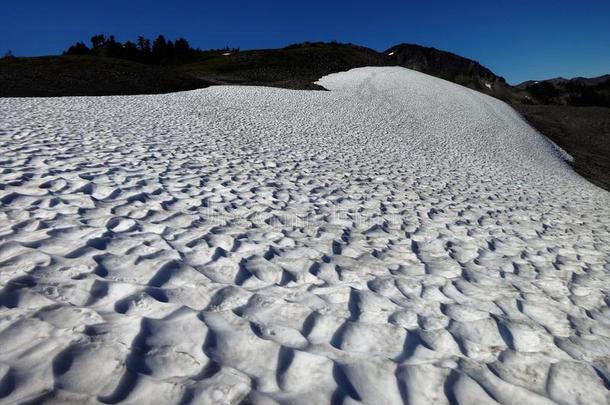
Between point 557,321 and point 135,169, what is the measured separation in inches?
272

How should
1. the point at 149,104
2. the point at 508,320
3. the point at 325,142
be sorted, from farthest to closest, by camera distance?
the point at 149,104 < the point at 325,142 < the point at 508,320

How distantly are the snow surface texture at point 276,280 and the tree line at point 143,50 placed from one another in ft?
213

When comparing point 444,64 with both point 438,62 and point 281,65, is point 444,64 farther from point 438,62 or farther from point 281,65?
point 281,65

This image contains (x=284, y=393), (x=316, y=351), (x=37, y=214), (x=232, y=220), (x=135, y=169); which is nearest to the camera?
(x=284, y=393)

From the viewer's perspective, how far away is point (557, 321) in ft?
13.3

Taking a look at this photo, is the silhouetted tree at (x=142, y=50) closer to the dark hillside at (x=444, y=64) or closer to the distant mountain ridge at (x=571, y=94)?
the dark hillside at (x=444, y=64)

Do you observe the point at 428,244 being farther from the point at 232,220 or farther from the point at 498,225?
the point at 232,220

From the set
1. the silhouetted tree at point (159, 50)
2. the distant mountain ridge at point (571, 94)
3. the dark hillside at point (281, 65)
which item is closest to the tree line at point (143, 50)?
the silhouetted tree at point (159, 50)

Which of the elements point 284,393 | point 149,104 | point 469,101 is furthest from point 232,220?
point 469,101

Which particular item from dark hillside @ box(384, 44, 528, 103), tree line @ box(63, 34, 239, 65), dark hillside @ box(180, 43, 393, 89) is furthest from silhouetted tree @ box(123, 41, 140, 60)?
dark hillside @ box(384, 44, 528, 103)

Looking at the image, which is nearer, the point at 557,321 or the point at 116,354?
the point at 116,354

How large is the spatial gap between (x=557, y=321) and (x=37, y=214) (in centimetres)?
590

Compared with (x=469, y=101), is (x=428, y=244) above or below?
below

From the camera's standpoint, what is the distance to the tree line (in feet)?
220
